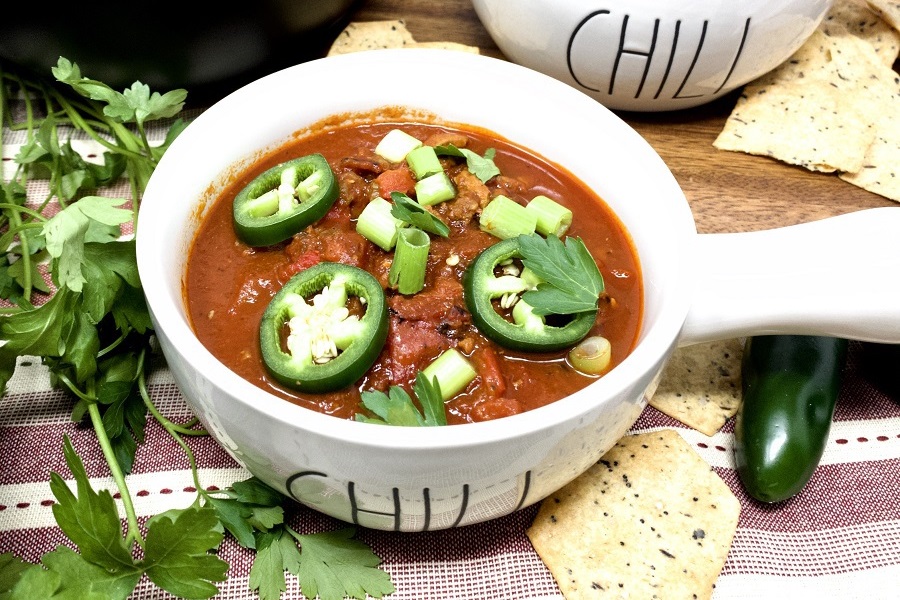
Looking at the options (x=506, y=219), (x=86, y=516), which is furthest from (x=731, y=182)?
(x=86, y=516)

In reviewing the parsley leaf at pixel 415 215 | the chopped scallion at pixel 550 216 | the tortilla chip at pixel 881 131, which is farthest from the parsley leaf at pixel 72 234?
the tortilla chip at pixel 881 131

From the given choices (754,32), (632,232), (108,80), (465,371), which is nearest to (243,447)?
(465,371)

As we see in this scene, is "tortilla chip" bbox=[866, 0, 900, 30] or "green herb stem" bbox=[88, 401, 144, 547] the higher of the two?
"tortilla chip" bbox=[866, 0, 900, 30]

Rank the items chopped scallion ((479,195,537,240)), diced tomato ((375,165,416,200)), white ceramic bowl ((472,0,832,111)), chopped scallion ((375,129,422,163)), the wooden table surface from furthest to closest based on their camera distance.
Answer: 1. the wooden table surface
2. white ceramic bowl ((472,0,832,111))
3. chopped scallion ((375,129,422,163))
4. diced tomato ((375,165,416,200))
5. chopped scallion ((479,195,537,240))

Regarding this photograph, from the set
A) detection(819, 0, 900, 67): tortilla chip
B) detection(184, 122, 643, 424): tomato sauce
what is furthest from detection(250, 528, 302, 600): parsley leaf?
detection(819, 0, 900, 67): tortilla chip

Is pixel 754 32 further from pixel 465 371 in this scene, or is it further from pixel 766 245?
pixel 465 371

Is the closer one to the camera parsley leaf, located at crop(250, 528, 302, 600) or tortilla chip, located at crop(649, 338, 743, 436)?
parsley leaf, located at crop(250, 528, 302, 600)

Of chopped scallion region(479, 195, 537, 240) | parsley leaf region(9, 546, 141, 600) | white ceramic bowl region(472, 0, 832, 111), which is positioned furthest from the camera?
white ceramic bowl region(472, 0, 832, 111)

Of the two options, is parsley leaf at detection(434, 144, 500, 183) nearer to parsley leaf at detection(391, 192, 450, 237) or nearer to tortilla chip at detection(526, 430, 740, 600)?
parsley leaf at detection(391, 192, 450, 237)
